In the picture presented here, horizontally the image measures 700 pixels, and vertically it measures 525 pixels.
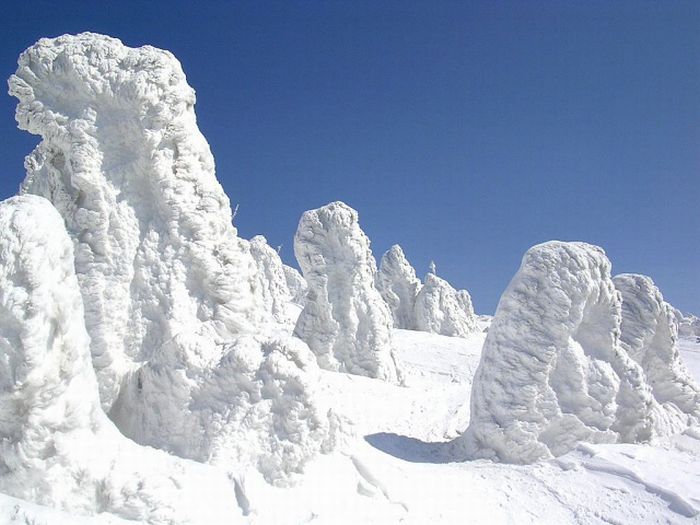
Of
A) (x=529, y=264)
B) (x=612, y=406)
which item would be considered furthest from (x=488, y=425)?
(x=529, y=264)

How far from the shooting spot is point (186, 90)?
6340 mm

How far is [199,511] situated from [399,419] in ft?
19.4

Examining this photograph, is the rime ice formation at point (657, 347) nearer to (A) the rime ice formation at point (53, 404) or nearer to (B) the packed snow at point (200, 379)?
(B) the packed snow at point (200, 379)

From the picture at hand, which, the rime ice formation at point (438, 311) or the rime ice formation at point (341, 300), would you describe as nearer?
the rime ice formation at point (341, 300)

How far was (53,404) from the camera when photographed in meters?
3.82

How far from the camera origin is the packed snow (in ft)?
12.5

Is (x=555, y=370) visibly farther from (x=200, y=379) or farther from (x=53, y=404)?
(x=53, y=404)

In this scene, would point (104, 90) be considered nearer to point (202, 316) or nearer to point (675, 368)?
point (202, 316)

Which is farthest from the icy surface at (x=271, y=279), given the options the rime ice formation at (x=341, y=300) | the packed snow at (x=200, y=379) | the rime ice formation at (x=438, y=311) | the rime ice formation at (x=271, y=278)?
the packed snow at (x=200, y=379)

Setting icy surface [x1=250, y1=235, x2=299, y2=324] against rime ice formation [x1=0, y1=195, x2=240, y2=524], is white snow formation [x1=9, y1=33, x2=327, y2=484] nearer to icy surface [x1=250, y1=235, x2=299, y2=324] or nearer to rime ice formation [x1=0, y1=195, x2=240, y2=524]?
rime ice formation [x1=0, y1=195, x2=240, y2=524]

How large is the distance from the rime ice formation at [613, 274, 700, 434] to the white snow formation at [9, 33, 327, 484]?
624cm

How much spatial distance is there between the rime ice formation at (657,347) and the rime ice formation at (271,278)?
17.8m

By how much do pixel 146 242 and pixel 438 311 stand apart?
2114cm

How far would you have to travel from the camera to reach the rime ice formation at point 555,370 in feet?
22.5
